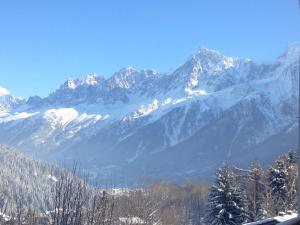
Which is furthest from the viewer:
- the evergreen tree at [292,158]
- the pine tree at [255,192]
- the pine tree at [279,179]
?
the evergreen tree at [292,158]

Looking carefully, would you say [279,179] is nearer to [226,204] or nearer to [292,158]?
[292,158]

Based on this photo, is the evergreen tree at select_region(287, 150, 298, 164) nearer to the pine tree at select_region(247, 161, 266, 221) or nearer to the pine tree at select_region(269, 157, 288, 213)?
the pine tree at select_region(269, 157, 288, 213)

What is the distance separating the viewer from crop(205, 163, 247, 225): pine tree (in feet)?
148

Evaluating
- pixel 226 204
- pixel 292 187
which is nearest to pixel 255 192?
pixel 226 204

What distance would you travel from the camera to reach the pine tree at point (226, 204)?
45.2 metres

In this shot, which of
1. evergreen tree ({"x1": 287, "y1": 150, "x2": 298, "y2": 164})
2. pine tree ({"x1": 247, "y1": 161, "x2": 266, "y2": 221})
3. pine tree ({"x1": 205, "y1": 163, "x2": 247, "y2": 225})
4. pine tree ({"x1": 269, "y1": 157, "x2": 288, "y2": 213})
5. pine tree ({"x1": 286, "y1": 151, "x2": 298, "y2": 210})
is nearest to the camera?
pine tree ({"x1": 286, "y1": 151, "x2": 298, "y2": 210})

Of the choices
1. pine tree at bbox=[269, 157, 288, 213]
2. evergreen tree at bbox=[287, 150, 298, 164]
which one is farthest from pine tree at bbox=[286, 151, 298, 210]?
evergreen tree at bbox=[287, 150, 298, 164]

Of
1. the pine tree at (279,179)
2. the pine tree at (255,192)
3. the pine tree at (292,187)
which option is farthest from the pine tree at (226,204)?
the pine tree at (292,187)

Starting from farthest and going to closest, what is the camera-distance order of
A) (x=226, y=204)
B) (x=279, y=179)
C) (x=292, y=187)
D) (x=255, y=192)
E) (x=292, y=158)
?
(x=292, y=158) < (x=279, y=179) < (x=255, y=192) < (x=226, y=204) < (x=292, y=187)

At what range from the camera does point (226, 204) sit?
45.7 meters

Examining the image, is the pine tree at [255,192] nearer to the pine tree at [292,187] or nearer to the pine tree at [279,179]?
the pine tree at [279,179]

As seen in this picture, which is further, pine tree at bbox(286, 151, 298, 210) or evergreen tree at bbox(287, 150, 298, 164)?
evergreen tree at bbox(287, 150, 298, 164)

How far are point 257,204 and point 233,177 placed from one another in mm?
4521

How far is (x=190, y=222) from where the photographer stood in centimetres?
8831
